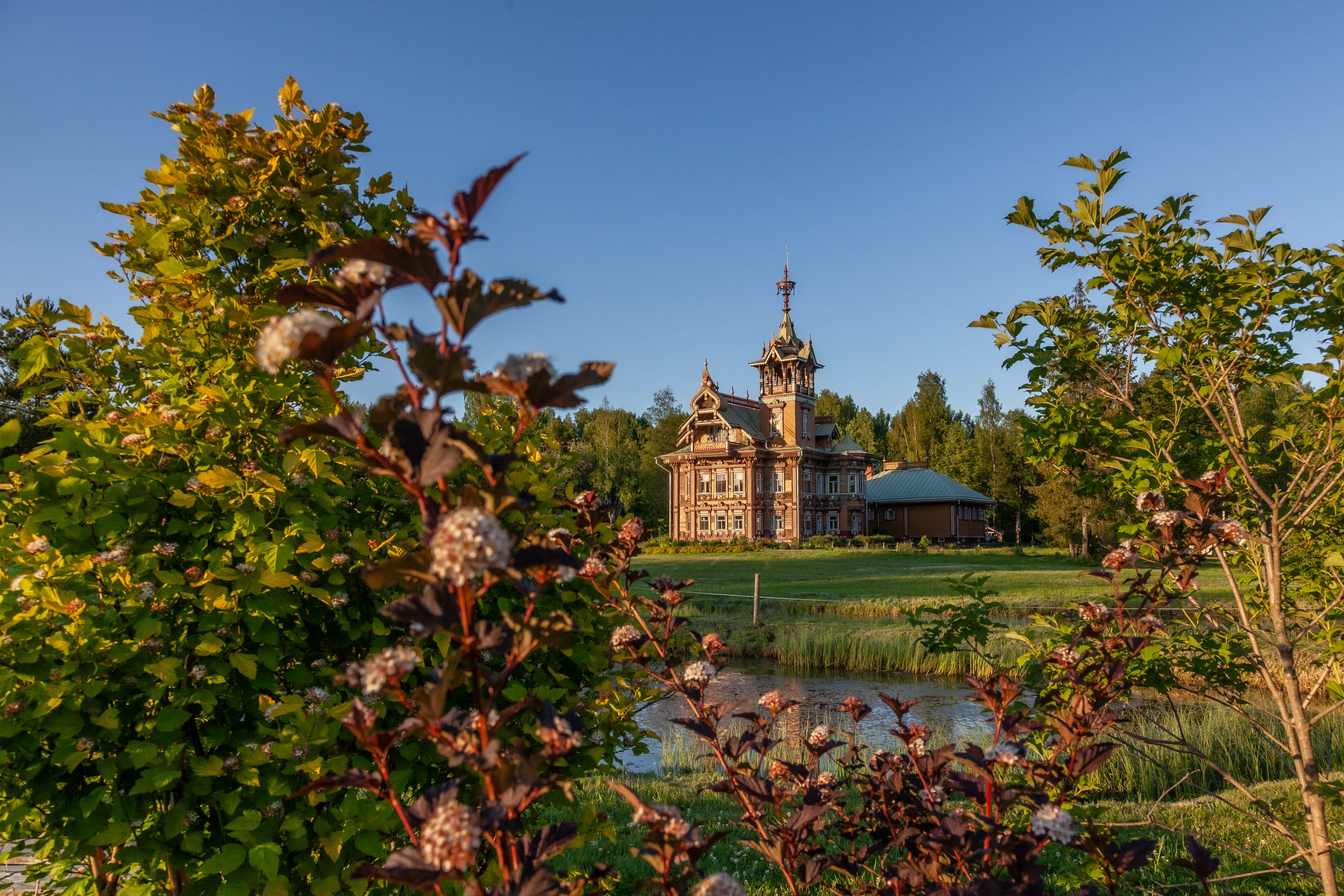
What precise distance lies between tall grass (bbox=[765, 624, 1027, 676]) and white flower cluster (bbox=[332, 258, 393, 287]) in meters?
13.5

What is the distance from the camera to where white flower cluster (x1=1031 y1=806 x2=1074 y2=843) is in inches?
59.2

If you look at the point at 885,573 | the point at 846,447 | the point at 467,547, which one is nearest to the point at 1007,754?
the point at 467,547

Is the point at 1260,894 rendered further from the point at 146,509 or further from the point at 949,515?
the point at 949,515

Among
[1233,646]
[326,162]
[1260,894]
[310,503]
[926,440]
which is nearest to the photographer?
[310,503]

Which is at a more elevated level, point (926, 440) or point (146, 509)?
point (926, 440)

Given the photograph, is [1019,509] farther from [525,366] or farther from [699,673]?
[525,366]

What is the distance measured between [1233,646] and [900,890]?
248cm

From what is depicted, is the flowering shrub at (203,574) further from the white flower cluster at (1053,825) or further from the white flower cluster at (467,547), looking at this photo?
the white flower cluster at (1053,825)

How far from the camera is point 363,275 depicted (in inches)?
44.9

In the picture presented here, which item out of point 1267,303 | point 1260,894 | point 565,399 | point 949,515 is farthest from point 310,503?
point 949,515

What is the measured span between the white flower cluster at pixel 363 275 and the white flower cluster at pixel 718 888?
1.08 m

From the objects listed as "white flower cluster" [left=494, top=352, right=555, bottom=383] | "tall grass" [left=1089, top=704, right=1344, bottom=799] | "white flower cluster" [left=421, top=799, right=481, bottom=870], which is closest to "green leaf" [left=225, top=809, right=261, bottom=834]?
"white flower cluster" [left=421, top=799, right=481, bottom=870]

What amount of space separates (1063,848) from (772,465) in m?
36.6

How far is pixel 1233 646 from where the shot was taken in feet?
11.0
